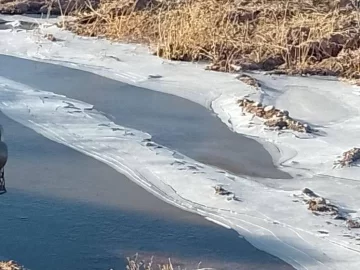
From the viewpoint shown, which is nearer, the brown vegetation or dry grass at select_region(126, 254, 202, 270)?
dry grass at select_region(126, 254, 202, 270)

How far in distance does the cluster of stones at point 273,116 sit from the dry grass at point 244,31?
1960mm

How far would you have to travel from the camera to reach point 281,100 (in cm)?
880

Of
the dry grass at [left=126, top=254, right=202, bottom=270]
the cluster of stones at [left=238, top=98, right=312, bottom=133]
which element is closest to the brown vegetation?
the cluster of stones at [left=238, top=98, right=312, bottom=133]

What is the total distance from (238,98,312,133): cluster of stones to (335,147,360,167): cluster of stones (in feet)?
2.57

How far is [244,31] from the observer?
11.5 meters

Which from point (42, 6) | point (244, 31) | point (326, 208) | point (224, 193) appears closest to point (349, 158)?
point (326, 208)

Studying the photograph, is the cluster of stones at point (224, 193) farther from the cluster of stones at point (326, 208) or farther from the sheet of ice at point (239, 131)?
the cluster of stones at point (326, 208)

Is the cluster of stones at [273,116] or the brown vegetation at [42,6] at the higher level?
the cluster of stones at [273,116]

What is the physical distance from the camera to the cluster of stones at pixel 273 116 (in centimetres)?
757

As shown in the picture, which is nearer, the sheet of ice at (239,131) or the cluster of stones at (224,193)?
the sheet of ice at (239,131)

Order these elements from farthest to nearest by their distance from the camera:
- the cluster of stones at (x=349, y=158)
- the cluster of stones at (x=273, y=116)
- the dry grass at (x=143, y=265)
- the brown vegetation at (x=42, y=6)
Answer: the brown vegetation at (x=42, y=6)
the cluster of stones at (x=273, y=116)
the cluster of stones at (x=349, y=158)
the dry grass at (x=143, y=265)

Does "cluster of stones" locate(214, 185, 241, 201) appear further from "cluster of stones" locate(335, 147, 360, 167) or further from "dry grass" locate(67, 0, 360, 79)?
"dry grass" locate(67, 0, 360, 79)

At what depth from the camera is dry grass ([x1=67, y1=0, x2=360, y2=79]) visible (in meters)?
10.4

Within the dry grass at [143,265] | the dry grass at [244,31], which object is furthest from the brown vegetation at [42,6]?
the dry grass at [143,265]
